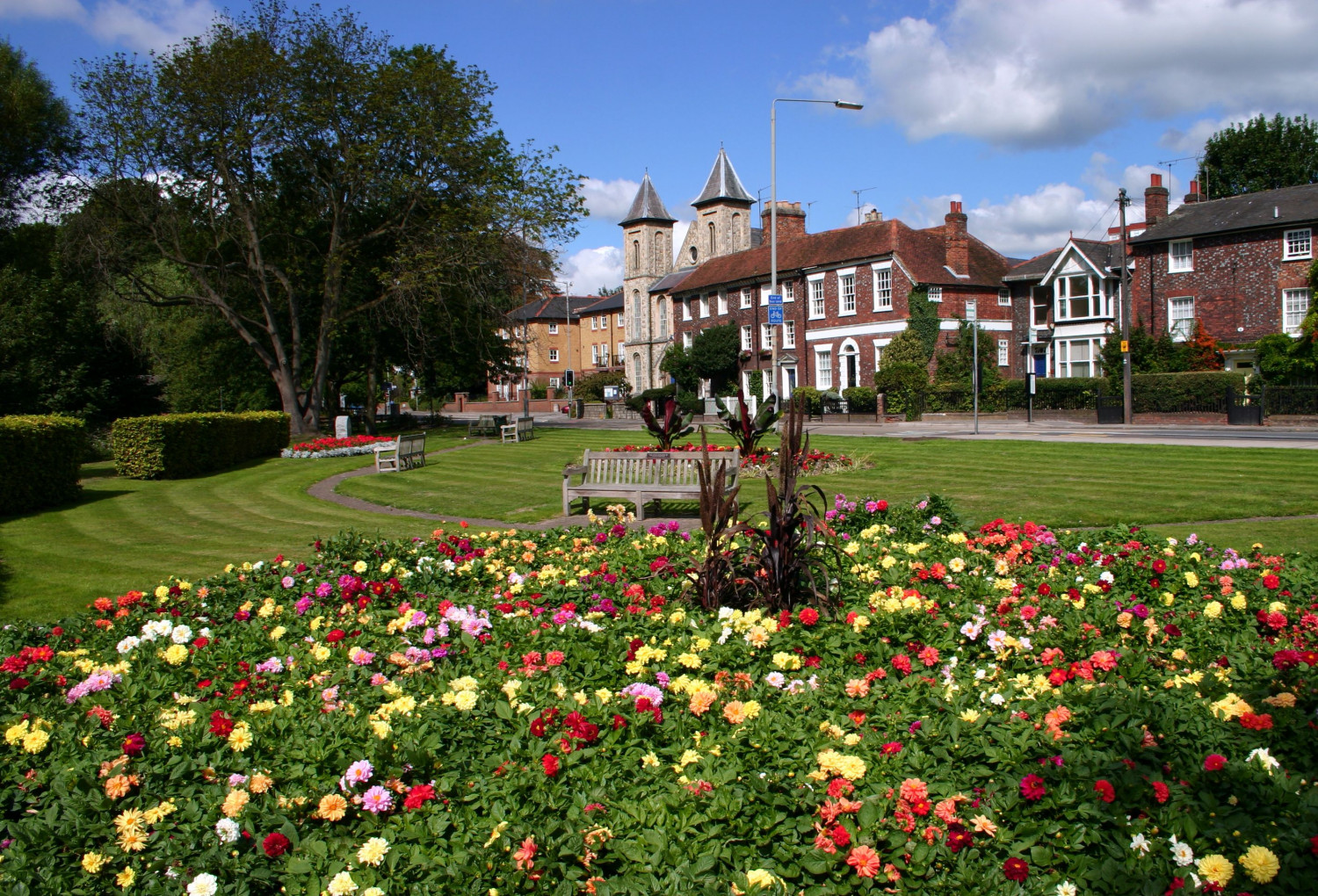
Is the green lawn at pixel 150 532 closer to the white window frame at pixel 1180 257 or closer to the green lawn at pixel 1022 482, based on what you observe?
the green lawn at pixel 1022 482

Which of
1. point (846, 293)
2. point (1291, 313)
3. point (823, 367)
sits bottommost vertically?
point (823, 367)

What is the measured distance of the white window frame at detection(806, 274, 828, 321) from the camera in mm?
50219

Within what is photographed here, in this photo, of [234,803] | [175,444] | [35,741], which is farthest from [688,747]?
[175,444]

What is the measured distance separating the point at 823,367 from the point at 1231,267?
19362 mm

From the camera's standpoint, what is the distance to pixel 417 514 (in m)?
14.5

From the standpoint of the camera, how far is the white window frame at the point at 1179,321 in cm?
3986

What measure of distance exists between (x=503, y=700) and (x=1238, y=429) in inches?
1218

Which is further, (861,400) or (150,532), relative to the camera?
(861,400)

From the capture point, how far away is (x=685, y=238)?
78062 millimetres

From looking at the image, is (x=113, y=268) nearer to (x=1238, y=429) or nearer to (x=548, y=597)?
(x=548, y=597)

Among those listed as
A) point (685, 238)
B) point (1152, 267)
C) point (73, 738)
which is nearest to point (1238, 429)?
point (1152, 267)

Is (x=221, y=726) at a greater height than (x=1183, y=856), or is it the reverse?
(x=221, y=726)

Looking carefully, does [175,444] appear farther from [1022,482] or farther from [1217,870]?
[1217,870]

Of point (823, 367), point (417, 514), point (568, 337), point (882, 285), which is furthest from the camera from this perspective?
point (568, 337)
